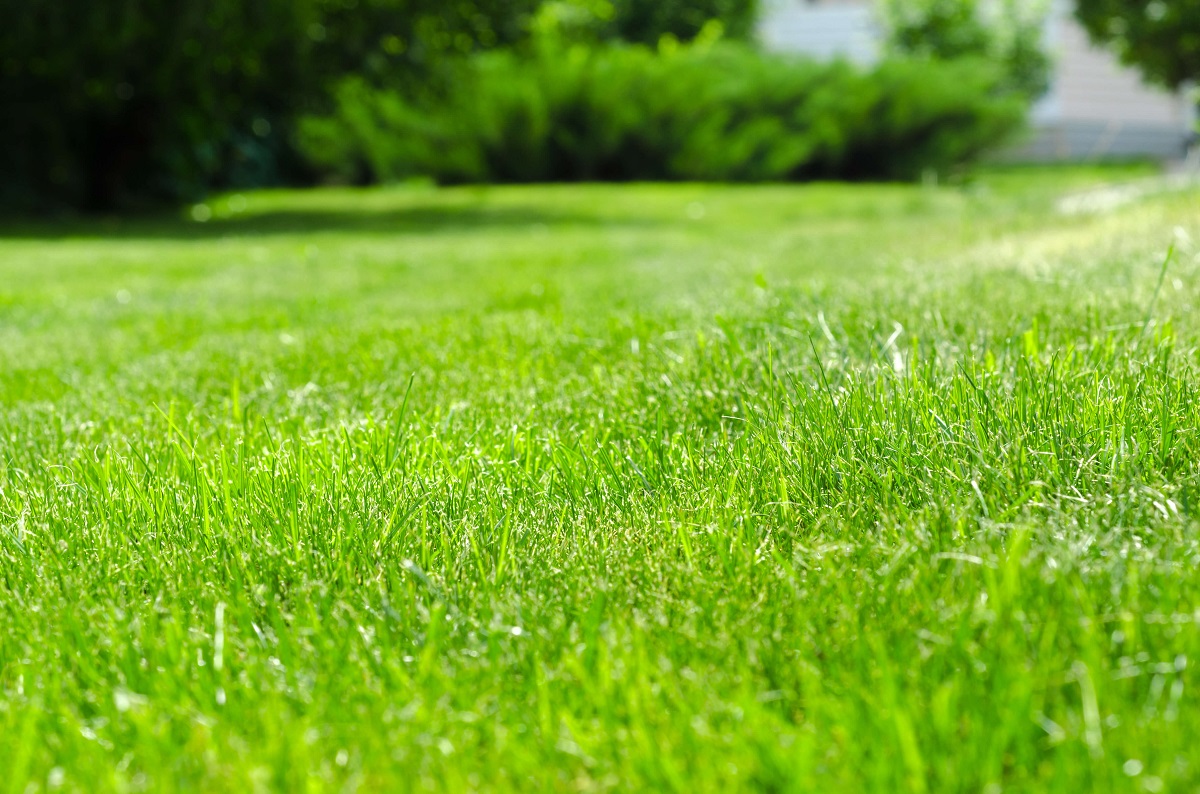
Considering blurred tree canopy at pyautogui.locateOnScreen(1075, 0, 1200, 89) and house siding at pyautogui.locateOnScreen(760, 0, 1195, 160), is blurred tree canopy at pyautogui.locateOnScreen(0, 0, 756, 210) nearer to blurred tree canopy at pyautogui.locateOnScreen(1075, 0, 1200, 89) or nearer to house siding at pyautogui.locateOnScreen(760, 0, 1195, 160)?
blurred tree canopy at pyautogui.locateOnScreen(1075, 0, 1200, 89)

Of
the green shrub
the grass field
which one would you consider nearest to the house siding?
the green shrub

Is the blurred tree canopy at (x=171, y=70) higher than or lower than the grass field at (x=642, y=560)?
higher

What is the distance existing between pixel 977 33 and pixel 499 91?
Answer: 16.5 metres

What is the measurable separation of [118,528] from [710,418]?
3.68 feet

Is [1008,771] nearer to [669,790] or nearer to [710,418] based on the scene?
[669,790]

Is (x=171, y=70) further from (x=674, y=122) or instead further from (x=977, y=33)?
(x=977, y=33)

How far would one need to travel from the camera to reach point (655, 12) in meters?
28.5

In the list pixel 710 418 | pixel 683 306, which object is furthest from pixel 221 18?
pixel 710 418

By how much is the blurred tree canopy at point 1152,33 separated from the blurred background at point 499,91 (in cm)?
5

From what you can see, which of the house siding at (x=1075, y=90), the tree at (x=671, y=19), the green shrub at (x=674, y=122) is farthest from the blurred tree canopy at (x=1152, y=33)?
the green shrub at (x=674, y=122)

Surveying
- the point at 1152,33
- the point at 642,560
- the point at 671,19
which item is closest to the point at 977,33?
the point at 1152,33

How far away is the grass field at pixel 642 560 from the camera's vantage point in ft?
3.91

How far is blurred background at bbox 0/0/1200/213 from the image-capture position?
1208 centimetres

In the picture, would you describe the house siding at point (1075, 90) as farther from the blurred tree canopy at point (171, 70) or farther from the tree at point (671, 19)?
the blurred tree canopy at point (171, 70)
